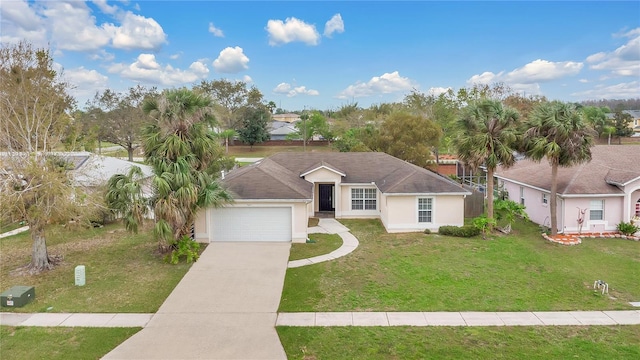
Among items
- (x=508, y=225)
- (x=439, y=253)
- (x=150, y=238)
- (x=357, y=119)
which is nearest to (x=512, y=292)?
(x=439, y=253)

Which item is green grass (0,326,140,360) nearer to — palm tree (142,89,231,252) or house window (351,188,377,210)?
palm tree (142,89,231,252)

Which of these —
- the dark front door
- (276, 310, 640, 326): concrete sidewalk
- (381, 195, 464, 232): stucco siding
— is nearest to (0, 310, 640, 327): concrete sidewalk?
(276, 310, 640, 326): concrete sidewalk

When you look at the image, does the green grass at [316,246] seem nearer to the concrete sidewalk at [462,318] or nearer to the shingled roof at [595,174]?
the concrete sidewalk at [462,318]

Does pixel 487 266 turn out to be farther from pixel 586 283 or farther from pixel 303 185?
pixel 303 185

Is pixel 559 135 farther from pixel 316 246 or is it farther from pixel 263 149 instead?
pixel 263 149

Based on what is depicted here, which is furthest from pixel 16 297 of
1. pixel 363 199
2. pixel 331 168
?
pixel 363 199
